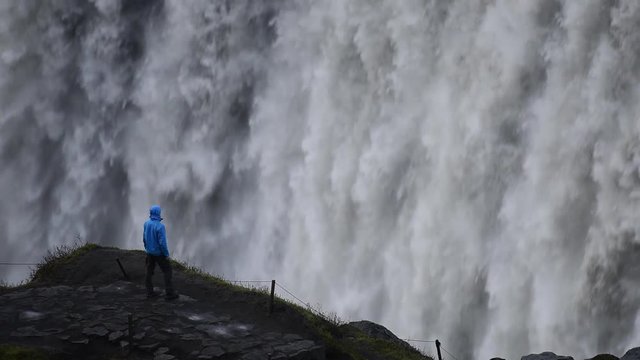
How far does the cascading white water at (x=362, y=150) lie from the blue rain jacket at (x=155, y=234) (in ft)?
42.0

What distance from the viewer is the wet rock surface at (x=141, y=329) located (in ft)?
33.8

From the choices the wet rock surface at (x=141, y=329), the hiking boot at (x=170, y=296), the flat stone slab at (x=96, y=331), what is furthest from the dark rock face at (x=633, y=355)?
the flat stone slab at (x=96, y=331)

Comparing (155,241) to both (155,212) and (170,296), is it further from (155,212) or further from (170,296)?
(170,296)

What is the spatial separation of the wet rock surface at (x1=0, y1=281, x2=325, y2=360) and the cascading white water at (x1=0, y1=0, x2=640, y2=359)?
1145 centimetres

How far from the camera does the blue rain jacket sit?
11938 mm

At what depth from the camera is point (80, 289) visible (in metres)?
13.3

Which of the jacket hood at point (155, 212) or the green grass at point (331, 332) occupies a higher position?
the jacket hood at point (155, 212)

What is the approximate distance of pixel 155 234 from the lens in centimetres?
1197

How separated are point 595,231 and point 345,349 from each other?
35.8ft

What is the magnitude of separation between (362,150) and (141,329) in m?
18.5

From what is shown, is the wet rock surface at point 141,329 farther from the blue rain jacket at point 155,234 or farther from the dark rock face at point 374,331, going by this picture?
the dark rock face at point 374,331

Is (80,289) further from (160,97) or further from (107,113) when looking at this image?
(107,113)

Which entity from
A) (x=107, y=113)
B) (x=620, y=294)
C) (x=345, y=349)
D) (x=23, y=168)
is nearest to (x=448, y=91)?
(x=620, y=294)

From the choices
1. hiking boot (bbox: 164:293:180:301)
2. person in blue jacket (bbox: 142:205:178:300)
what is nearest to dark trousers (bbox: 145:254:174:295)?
person in blue jacket (bbox: 142:205:178:300)
